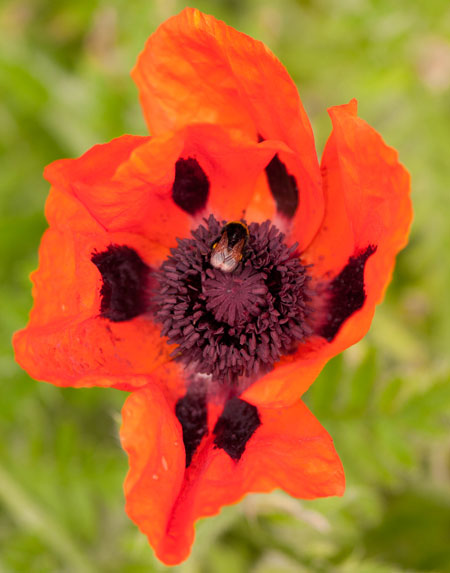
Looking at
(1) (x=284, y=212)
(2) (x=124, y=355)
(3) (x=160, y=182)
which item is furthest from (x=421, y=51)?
(2) (x=124, y=355)

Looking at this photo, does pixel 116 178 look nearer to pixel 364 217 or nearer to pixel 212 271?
pixel 212 271

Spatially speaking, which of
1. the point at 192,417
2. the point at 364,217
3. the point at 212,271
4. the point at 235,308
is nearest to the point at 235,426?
the point at 192,417

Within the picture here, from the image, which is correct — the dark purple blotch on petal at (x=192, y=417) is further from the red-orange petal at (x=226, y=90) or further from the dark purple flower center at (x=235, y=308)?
the red-orange petal at (x=226, y=90)

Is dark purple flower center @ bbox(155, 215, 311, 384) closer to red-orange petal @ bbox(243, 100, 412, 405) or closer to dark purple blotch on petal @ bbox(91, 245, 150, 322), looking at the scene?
dark purple blotch on petal @ bbox(91, 245, 150, 322)

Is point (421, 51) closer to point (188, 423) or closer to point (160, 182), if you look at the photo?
point (160, 182)

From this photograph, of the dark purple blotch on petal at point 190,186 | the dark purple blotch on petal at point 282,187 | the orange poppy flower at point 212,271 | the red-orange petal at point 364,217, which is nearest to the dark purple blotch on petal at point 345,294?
the orange poppy flower at point 212,271

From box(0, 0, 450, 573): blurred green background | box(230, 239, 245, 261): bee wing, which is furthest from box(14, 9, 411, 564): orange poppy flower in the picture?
box(0, 0, 450, 573): blurred green background
